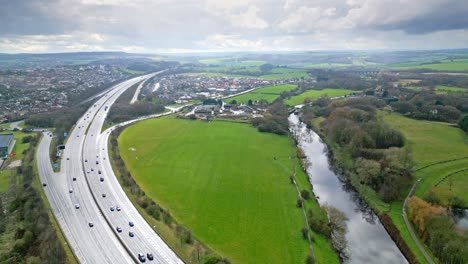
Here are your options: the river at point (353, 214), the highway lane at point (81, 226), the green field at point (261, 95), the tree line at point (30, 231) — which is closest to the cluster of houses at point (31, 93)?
the highway lane at point (81, 226)

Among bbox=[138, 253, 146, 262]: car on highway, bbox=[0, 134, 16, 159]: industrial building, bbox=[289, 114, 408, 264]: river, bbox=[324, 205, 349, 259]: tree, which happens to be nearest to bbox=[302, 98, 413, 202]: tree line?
bbox=[289, 114, 408, 264]: river

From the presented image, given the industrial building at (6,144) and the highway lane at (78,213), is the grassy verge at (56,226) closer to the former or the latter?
the highway lane at (78,213)

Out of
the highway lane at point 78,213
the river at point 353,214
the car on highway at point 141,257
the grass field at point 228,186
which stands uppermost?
the car on highway at point 141,257

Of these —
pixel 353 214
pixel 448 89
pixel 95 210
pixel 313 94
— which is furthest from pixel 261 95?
pixel 95 210

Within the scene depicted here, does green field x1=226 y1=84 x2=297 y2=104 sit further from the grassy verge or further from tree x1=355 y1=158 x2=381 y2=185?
the grassy verge

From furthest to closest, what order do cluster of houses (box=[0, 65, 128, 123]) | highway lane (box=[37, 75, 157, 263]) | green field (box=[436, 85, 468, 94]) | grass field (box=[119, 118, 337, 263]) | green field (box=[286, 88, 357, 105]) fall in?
green field (box=[436, 85, 468, 94]), green field (box=[286, 88, 357, 105]), cluster of houses (box=[0, 65, 128, 123]), grass field (box=[119, 118, 337, 263]), highway lane (box=[37, 75, 157, 263])
